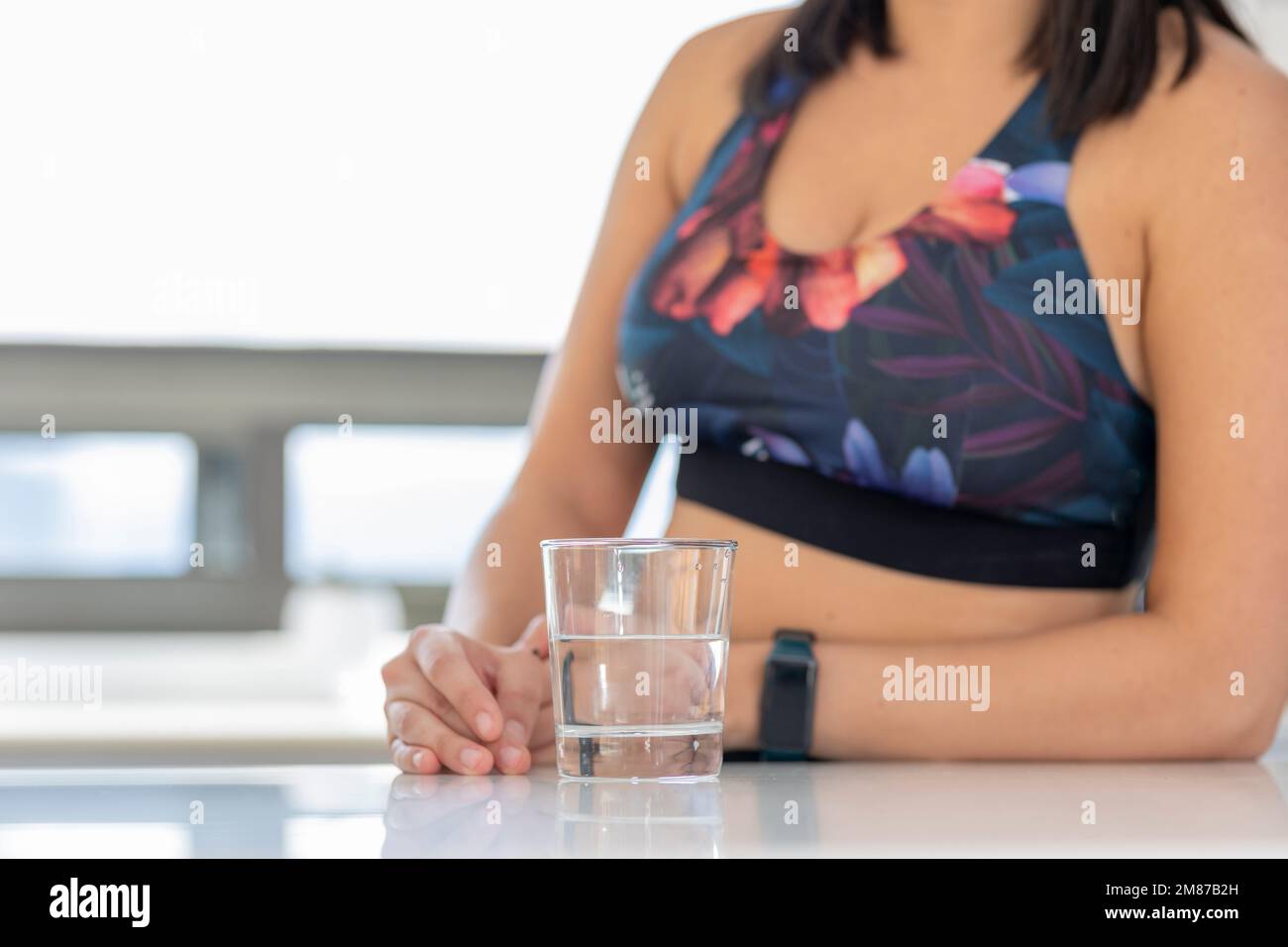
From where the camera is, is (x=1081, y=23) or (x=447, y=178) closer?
(x=1081, y=23)

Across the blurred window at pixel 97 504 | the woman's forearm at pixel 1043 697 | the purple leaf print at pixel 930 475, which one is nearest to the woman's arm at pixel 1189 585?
the woman's forearm at pixel 1043 697

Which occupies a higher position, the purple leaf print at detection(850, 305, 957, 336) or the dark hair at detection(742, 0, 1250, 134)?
the dark hair at detection(742, 0, 1250, 134)

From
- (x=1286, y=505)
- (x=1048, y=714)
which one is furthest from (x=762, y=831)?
(x=1286, y=505)

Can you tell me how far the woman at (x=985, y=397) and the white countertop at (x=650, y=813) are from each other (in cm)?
14

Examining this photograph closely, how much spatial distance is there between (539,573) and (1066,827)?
24.6 inches

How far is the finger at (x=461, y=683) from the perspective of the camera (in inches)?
30.1

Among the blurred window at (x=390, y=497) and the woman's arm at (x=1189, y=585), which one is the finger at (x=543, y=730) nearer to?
the woman's arm at (x=1189, y=585)

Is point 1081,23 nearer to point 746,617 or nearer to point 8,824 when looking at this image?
point 746,617

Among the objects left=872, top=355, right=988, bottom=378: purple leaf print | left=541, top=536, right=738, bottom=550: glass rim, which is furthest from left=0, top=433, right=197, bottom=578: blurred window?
left=541, top=536, right=738, bottom=550: glass rim

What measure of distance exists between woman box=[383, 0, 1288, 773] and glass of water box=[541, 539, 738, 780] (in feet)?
0.53

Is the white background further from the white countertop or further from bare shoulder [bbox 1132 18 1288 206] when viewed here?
the white countertop

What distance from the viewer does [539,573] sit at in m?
1.09

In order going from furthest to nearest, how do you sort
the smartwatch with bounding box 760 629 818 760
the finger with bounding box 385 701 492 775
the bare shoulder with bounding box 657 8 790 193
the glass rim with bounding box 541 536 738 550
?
the bare shoulder with bounding box 657 8 790 193, the smartwatch with bounding box 760 629 818 760, the finger with bounding box 385 701 492 775, the glass rim with bounding box 541 536 738 550

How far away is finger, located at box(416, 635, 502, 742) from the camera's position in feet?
2.51
